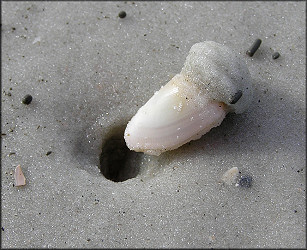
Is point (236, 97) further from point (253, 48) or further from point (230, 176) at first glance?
point (253, 48)

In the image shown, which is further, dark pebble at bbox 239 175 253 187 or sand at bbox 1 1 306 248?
dark pebble at bbox 239 175 253 187

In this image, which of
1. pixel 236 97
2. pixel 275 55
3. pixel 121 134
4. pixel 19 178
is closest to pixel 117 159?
pixel 121 134

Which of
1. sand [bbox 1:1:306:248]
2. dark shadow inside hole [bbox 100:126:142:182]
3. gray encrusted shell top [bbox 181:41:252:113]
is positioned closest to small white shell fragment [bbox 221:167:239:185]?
sand [bbox 1:1:306:248]

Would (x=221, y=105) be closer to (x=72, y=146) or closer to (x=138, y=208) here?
(x=138, y=208)

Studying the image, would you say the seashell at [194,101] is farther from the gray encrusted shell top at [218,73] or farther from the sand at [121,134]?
the sand at [121,134]

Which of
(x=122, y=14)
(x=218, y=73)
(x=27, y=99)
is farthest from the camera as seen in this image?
(x=122, y=14)

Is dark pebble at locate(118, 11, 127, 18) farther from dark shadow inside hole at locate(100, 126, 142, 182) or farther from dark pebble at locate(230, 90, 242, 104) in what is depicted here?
dark pebble at locate(230, 90, 242, 104)

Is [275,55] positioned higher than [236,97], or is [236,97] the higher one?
[275,55]
